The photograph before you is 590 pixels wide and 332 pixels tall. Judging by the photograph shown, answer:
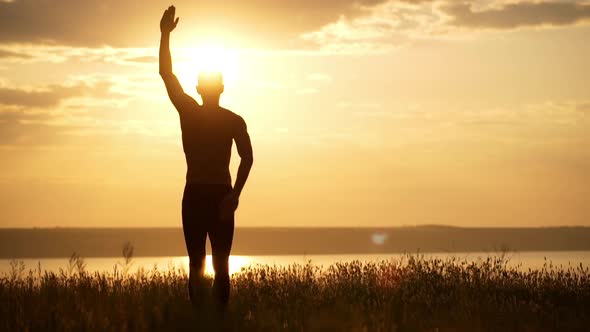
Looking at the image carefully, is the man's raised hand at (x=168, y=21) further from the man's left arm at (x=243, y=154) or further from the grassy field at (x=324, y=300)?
the grassy field at (x=324, y=300)

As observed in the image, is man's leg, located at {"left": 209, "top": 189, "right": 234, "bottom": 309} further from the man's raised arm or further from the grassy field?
the man's raised arm

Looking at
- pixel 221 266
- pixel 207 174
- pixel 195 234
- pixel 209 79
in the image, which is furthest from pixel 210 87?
pixel 221 266

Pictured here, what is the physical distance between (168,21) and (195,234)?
101 inches

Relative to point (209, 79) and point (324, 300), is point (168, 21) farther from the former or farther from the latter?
point (324, 300)

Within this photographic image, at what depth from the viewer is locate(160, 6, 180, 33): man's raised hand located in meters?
10.3

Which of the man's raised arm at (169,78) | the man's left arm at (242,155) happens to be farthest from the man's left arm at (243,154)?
the man's raised arm at (169,78)

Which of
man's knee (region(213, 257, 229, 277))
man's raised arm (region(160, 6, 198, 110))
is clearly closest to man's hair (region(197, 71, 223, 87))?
man's raised arm (region(160, 6, 198, 110))

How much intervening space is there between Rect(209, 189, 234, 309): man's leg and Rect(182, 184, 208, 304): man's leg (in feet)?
0.45

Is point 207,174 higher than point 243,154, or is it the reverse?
point 243,154

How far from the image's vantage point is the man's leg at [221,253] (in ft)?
32.4

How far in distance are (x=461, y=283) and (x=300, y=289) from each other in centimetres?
323

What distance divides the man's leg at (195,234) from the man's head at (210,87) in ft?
3.40

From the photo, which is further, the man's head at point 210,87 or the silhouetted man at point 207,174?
the man's head at point 210,87

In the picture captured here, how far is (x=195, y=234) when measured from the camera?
9844mm
